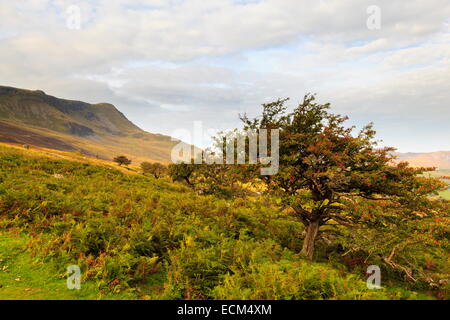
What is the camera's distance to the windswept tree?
38.9ft

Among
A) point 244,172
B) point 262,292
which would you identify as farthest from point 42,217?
point 262,292

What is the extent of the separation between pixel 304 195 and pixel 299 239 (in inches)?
255

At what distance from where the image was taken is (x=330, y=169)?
463 inches

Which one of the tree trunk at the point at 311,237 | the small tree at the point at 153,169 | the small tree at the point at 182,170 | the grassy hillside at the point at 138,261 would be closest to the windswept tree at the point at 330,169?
the tree trunk at the point at 311,237

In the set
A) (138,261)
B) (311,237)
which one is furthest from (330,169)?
(138,261)

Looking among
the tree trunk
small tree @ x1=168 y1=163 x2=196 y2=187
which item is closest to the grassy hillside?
the tree trunk

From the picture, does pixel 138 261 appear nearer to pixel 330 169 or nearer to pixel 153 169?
pixel 330 169

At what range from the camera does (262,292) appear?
→ 710cm

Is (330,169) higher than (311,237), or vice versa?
(330,169)

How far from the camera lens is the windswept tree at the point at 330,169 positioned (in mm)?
11844

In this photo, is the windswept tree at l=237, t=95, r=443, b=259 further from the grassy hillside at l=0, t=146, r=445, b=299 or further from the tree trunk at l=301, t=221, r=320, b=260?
the grassy hillside at l=0, t=146, r=445, b=299

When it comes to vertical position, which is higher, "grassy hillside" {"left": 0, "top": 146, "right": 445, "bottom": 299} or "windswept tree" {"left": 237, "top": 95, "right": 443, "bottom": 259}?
"windswept tree" {"left": 237, "top": 95, "right": 443, "bottom": 259}

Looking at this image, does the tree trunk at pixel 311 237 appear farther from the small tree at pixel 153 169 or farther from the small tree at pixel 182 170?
the small tree at pixel 153 169
